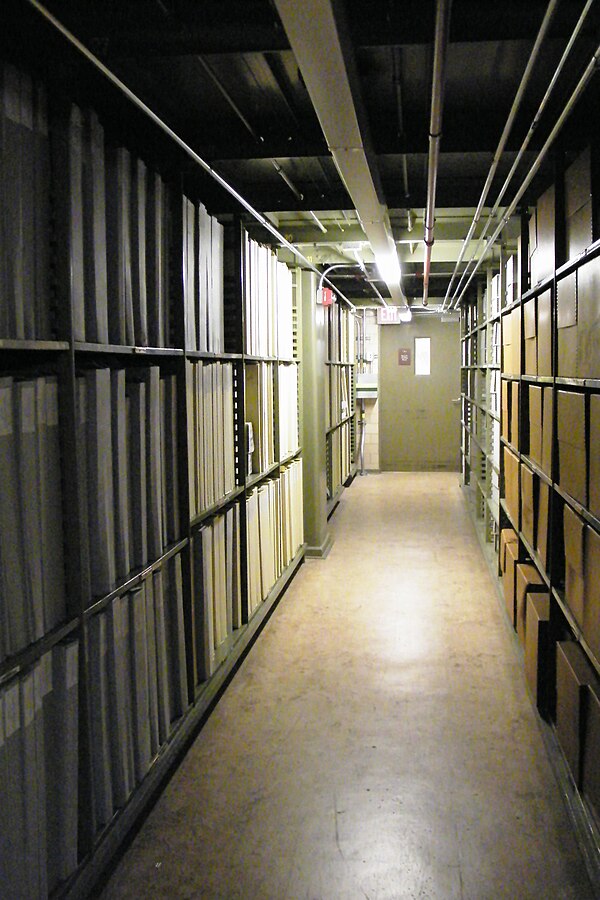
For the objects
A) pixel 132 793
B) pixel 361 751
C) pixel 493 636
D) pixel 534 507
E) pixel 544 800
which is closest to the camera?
pixel 132 793

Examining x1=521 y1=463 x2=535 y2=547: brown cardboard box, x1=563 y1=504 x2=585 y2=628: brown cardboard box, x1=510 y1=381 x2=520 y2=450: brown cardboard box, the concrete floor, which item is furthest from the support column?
Result: x1=563 y1=504 x2=585 y2=628: brown cardboard box

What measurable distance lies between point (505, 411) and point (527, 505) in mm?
987

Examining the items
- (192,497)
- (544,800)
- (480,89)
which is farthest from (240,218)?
(544,800)

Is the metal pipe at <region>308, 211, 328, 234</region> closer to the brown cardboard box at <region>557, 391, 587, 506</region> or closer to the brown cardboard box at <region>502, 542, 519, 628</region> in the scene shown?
the brown cardboard box at <region>502, 542, 519, 628</region>

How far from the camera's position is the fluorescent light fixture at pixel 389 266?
4.32m

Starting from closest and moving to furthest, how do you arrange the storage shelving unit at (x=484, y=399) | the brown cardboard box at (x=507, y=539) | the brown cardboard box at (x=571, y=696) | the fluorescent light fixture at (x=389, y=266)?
the brown cardboard box at (x=571, y=696)
the brown cardboard box at (x=507, y=539)
the fluorescent light fixture at (x=389, y=266)
the storage shelving unit at (x=484, y=399)

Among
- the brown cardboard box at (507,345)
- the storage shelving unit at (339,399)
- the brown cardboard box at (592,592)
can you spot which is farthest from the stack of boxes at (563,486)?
the storage shelving unit at (339,399)

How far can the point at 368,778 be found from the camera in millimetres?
2426

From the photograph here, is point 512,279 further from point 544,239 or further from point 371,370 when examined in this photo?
point 371,370

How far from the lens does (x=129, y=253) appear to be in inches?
81.7

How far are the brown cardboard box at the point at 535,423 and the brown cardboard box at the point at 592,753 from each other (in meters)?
1.11

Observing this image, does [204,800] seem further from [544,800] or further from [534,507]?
[534,507]

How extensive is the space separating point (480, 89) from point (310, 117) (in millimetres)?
619

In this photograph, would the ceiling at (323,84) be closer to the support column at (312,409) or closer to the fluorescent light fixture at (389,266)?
the fluorescent light fixture at (389,266)
